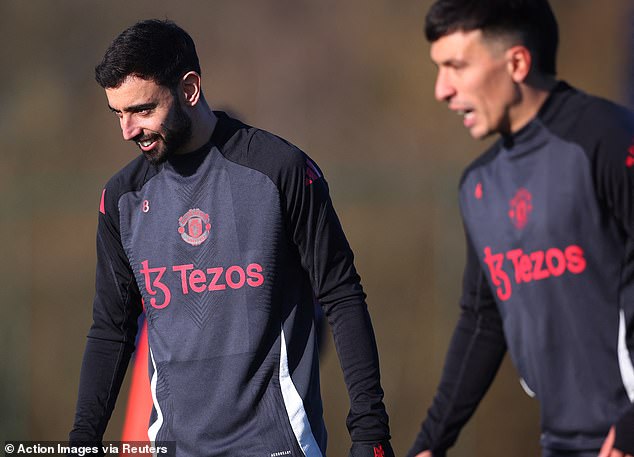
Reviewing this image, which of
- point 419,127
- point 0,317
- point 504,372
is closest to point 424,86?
point 419,127

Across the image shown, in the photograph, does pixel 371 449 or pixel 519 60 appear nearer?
pixel 519 60

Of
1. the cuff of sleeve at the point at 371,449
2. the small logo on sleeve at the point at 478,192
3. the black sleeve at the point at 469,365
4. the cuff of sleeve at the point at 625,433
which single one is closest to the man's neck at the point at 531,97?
the small logo on sleeve at the point at 478,192

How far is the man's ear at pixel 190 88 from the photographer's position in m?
3.82

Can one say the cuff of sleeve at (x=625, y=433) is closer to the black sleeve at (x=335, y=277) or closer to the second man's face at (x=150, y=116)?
the black sleeve at (x=335, y=277)

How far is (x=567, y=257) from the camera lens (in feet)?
9.69

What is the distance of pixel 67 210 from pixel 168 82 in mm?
4295

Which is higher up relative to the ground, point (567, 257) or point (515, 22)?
point (515, 22)

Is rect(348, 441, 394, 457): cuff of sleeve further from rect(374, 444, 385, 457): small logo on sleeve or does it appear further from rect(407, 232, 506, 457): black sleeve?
rect(407, 232, 506, 457): black sleeve

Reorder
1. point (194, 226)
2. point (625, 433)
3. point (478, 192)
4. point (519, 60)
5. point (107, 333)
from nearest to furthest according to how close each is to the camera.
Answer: point (625, 433) < point (519, 60) < point (478, 192) < point (194, 226) < point (107, 333)

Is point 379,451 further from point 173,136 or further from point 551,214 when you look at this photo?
point 173,136

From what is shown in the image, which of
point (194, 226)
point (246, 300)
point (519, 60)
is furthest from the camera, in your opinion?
point (194, 226)

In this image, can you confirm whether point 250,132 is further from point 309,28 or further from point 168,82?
point 309,28

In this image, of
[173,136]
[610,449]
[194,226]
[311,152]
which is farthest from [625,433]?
[311,152]

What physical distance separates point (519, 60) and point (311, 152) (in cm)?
450
